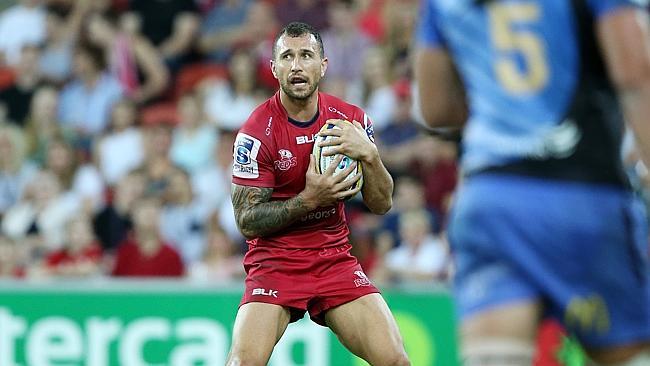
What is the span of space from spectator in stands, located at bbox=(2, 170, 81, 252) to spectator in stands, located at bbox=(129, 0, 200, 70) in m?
2.24

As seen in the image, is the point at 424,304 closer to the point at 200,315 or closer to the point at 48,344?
the point at 200,315

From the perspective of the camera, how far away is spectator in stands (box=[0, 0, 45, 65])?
15570mm

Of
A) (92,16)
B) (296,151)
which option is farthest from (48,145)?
(296,151)

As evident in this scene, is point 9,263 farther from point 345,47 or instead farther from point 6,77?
point 345,47

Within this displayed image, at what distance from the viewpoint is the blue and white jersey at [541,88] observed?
12.3ft

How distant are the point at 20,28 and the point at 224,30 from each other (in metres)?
2.78

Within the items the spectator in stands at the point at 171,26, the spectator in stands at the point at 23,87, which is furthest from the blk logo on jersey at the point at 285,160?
the spectator in stands at the point at 23,87

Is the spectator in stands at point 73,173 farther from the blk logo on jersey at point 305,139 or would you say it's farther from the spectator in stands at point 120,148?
the blk logo on jersey at point 305,139

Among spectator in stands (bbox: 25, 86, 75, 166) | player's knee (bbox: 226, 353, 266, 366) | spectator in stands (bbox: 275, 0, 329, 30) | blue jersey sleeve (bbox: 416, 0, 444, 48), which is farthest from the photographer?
spectator in stands (bbox: 25, 86, 75, 166)

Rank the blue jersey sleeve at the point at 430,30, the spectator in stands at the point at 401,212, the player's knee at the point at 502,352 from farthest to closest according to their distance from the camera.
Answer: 1. the spectator in stands at the point at 401,212
2. the blue jersey sleeve at the point at 430,30
3. the player's knee at the point at 502,352

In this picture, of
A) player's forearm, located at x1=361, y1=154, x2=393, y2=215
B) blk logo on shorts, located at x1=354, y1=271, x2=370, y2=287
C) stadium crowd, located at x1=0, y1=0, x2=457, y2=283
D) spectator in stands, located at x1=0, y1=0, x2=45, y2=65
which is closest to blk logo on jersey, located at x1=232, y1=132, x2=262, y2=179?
player's forearm, located at x1=361, y1=154, x2=393, y2=215

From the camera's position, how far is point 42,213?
1321 cm

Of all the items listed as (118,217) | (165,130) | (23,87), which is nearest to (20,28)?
(23,87)

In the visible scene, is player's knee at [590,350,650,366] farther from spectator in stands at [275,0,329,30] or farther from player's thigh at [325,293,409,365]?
spectator in stands at [275,0,329,30]
